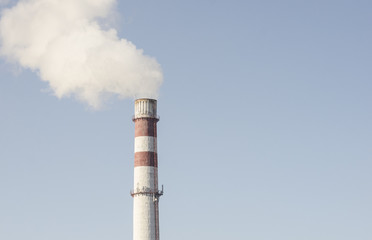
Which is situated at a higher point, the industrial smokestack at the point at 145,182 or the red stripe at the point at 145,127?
the red stripe at the point at 145,127

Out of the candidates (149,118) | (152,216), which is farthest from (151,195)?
(149,118)

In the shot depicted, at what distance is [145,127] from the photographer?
65.5 meters

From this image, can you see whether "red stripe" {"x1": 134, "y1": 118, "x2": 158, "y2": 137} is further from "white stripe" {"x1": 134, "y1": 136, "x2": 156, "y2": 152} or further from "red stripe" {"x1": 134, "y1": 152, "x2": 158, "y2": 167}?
"red stripe" {"x1": 134, "y1": 152, "x2": 158, "y2": 167}

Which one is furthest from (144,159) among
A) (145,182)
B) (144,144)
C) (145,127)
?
(145,127)

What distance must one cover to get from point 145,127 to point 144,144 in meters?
1.81

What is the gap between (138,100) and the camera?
6712 centimetres

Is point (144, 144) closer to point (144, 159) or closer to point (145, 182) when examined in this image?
point (144, 159)

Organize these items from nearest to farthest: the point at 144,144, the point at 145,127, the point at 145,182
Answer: the point at 145,182 → the point at 144,144 → the point at 145,127

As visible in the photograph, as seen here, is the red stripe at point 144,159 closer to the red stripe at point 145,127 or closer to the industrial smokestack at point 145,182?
the industrial smokestack at point 145,182

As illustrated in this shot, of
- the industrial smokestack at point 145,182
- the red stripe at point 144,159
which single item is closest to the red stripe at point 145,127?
the industrial smokestack at point 145,182

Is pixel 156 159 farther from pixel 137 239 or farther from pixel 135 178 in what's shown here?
pixel 137 239

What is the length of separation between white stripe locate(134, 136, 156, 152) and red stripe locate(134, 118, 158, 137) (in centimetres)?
41

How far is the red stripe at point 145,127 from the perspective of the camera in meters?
65.3

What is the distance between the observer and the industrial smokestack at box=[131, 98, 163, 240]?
63.4 metres
